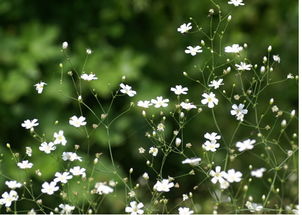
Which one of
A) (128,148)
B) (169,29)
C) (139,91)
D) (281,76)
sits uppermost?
(169,29)

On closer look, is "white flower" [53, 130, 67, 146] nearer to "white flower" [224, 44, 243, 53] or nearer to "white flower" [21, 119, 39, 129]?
"white flower" [21, 119, 39, 129]

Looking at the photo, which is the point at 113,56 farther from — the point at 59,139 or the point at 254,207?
the point at 254,207

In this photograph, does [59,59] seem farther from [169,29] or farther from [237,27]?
[237,27]

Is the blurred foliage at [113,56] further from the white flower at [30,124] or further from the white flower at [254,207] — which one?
the white flower at [254,207]

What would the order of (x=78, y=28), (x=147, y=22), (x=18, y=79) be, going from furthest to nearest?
(x=147, y=22) → (x=78, y=28) → (x=18, y=79)

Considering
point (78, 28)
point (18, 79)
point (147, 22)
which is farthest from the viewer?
point (147, 22)

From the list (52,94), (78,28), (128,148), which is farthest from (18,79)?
(128,148)

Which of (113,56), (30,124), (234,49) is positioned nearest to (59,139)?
(30,124)

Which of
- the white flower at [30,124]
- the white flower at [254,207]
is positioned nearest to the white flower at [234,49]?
the white flower at [254,207]

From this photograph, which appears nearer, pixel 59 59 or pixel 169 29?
pixel 59 59

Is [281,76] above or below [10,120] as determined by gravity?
above
